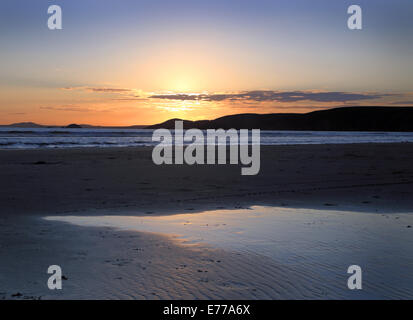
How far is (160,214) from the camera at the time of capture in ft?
33.6

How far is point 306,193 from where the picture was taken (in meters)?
13.7

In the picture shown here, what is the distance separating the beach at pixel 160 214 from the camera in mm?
5289

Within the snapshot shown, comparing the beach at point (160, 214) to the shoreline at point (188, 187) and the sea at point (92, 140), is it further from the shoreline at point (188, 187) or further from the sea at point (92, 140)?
the sea at point (92, 140)

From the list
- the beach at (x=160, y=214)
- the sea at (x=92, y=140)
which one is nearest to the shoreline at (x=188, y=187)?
the beach at (x=160, y=214)

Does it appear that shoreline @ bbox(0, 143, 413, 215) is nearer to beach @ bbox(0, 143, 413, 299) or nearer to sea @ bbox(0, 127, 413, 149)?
beach @ bbox(0, 143, 413, 299)

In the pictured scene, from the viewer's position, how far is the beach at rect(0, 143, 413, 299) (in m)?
5.29

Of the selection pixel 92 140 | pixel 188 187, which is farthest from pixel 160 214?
pixel 92 140

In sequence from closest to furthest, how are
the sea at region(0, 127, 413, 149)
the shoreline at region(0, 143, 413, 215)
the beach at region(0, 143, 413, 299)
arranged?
the beach at region(0, 143, 413, 299), the shoreline at region(0, 143, 413, 215), the sea at region(0, 127, 413, 149)

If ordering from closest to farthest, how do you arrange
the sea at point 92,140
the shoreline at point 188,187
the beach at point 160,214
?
the beach at point 160,214 < the shoreline at point 188,187 < the sea at point 92,140

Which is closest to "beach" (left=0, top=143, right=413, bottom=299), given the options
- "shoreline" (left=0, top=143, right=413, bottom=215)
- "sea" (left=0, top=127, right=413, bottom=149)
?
"shoreline" (left=0, top=143, right=413, bottom=215)
